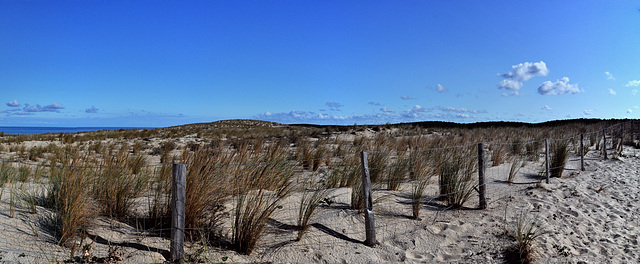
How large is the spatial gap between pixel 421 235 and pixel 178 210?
9.95 feet

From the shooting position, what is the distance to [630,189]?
8.02 meters

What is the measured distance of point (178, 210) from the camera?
376cm

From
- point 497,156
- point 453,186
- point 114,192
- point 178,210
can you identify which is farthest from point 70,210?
point 497,156

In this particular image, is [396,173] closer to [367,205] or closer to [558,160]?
Result: [367,205]

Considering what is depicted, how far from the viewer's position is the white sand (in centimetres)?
398

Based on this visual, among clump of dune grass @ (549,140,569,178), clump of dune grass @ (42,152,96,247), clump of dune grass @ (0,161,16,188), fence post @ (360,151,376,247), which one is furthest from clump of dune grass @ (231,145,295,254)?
clump of dune grass @ (549,140,569,178)

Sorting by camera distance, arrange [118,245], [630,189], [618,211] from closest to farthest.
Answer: [118,245]
[618,211]
[630,189]

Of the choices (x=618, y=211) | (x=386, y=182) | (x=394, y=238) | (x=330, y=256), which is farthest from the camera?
(x=386, y=182)

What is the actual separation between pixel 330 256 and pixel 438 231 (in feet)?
5.50

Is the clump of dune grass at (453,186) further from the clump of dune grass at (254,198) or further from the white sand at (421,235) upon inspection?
the clump of dune grass at (254,198)

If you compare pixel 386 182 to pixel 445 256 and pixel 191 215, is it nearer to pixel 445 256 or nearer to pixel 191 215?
pixel 445 256

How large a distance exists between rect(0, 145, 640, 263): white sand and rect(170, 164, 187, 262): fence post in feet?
0.68

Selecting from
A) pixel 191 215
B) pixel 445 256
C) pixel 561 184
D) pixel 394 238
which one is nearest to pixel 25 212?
pixel 191 215

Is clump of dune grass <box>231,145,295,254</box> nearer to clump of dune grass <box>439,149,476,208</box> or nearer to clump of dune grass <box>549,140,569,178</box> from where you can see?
clump of dune grass <box>439,149,476,208</box>
